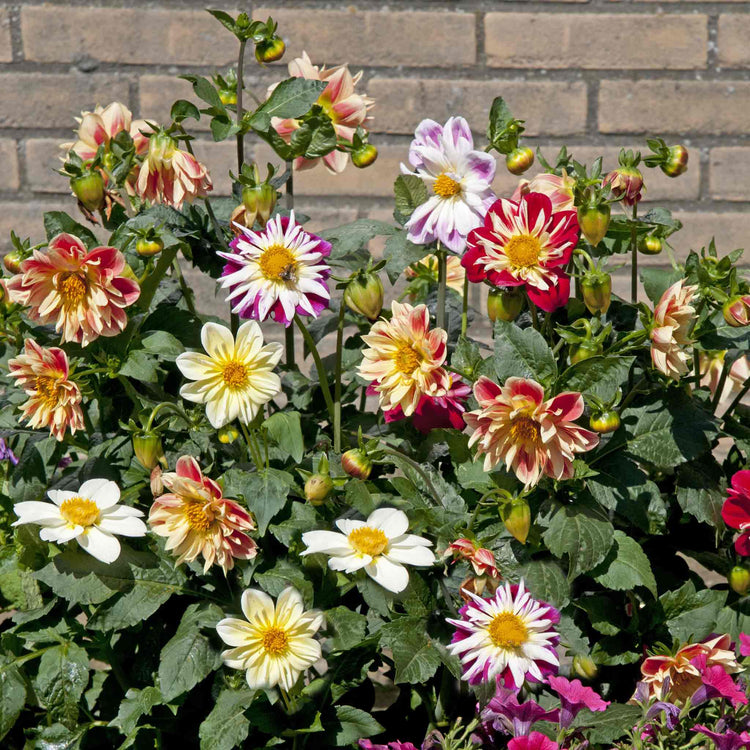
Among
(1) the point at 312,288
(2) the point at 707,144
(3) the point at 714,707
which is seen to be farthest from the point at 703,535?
(2) the point at 707,144

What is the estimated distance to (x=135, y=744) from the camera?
2.96ft

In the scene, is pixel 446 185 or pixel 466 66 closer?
pixel 446 185

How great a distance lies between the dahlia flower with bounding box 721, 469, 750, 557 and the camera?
2.74ft

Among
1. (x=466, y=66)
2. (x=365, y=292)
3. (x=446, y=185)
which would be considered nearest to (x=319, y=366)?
(x=365, y=292)

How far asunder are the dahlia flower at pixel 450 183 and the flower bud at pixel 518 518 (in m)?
0.23

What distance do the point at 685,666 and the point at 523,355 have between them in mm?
291

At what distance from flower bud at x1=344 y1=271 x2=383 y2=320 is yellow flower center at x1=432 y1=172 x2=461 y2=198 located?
4.1 inches

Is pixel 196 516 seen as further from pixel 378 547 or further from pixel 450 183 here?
pixel 450 183

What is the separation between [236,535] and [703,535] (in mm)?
477

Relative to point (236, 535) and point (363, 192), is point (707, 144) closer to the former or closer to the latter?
point (363, 192)

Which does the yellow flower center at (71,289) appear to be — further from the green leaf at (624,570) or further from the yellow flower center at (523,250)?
the green leaf at (624,570)

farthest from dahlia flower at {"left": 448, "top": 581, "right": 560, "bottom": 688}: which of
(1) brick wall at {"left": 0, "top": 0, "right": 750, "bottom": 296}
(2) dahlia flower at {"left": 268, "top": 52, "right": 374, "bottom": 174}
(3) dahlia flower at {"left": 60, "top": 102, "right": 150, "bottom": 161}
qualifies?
(1) brick wall at {"left": 0, "top": 0, "right": 750, "bottom": 296}

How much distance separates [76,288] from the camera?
0.82 m

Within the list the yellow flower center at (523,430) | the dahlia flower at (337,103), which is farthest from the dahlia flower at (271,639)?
the dahlia flower at (337,103)
